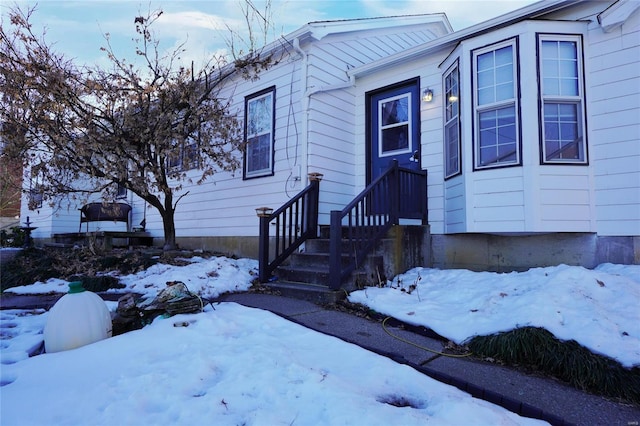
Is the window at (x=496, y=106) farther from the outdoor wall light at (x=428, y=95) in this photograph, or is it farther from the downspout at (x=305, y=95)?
the downspout at (x=305, y=95)

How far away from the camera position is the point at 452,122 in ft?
17.5

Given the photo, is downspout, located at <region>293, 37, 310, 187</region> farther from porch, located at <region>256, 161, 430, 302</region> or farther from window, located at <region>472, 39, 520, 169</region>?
window, located at <region>472, 39, 520, 169</region>

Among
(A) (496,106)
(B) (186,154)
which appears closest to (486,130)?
(A) (496,106)

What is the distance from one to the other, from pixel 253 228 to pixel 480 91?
4296 millimetres

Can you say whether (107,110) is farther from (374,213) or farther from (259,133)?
(374,213)

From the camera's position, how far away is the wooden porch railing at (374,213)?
4.21 m

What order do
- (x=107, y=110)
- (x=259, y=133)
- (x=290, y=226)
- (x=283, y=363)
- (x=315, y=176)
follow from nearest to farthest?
(x=283, y=363) → (x=290, y=226) → (x=315, y=176) → (x=107, y=110) → (x=259, y=133)

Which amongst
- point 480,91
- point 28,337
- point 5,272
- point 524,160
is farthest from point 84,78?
point 524,160

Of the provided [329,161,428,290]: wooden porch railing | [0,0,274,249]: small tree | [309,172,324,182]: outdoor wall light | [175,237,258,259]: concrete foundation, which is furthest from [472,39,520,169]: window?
[175,237,258,259]: concrete foundation

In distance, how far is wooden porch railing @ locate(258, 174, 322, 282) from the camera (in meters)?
5.09

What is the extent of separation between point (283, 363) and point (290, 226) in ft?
9.55

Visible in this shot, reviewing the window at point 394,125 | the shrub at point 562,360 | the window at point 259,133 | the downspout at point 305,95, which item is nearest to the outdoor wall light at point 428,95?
the window at point 394,125

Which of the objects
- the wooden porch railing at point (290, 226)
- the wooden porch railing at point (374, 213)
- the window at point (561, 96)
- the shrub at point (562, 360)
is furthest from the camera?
the wooden porch railing at point (290, 226)

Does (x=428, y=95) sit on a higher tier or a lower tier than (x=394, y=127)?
higher
